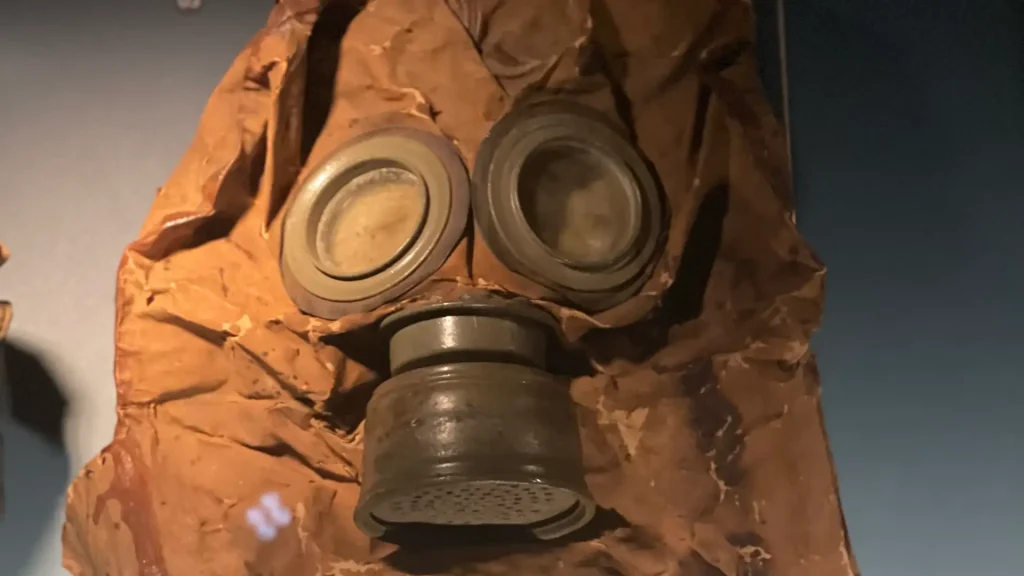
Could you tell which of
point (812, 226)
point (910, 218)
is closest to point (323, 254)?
point (812, 226)

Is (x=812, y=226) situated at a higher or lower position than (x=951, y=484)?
higher

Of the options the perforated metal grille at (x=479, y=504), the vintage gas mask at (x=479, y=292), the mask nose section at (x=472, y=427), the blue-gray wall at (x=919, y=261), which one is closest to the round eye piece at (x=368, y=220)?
the vintage gas mask at (x=479, y=292)

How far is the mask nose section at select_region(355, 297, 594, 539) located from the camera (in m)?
0.98

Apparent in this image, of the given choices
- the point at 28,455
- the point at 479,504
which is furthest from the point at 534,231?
the point at 28,455

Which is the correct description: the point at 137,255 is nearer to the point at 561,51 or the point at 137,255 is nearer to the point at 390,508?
the point at 390,508

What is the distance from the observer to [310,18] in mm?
1238

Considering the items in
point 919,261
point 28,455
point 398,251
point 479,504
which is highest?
point 398,251

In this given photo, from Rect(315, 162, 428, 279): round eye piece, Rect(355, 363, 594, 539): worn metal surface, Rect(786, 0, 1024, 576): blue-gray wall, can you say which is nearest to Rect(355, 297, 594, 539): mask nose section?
Rect(355, 363, 594, 539): worn metal surface

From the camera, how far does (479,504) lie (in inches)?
40.3

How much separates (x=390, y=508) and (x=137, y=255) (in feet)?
1.64

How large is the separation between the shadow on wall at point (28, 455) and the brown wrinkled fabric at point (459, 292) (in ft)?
0.44

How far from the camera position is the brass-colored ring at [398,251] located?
1.07m

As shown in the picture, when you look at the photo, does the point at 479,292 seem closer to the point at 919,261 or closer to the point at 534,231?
the point at 534,231

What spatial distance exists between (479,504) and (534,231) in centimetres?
31
